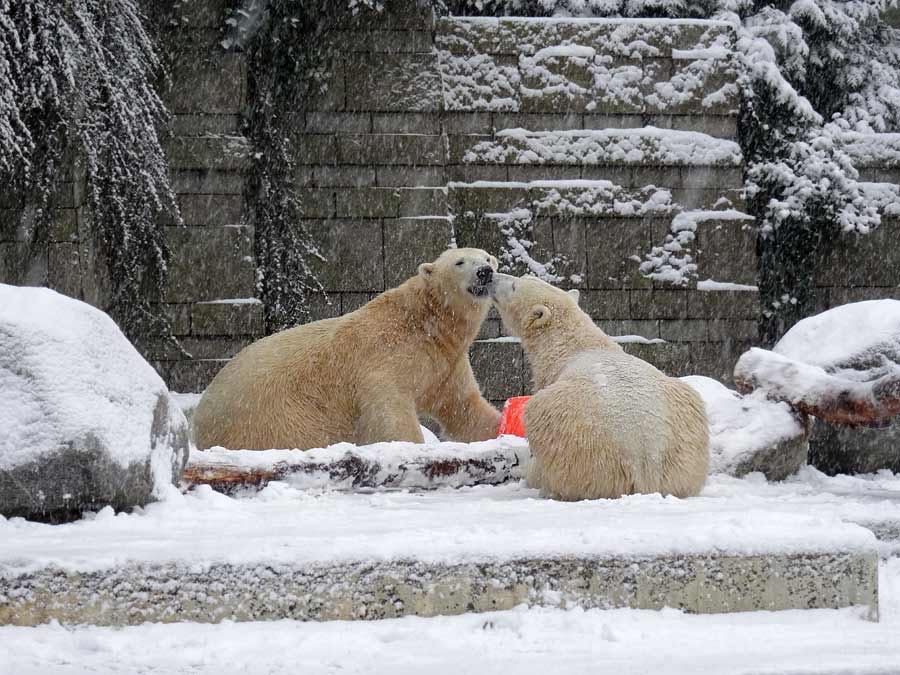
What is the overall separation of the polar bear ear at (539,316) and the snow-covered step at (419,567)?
159 centimetres

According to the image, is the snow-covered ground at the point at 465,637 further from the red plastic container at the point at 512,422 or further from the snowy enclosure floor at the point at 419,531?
the red plastic container at the point at 512,422

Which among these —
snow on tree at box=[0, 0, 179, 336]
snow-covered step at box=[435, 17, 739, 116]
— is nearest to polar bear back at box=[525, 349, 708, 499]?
snow on tree at box=[0, 0, 179, 336]

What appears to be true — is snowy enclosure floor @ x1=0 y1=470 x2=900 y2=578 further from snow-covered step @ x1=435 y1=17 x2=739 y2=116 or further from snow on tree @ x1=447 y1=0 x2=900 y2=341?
snow on tree @ x1=447 y1=0 x2=900 y2=341

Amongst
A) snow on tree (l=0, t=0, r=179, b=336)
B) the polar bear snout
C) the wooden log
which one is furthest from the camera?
snow on tree (l=0, t=0, r=179, b=336)

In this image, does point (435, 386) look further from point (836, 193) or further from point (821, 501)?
point (836, 193)

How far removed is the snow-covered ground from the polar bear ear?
1.49 metres

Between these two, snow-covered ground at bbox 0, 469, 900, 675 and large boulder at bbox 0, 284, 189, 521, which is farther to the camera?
large boulder at bbox 0, 284, 189, 521

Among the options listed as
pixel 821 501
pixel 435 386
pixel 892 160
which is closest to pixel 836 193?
pixel 892 160

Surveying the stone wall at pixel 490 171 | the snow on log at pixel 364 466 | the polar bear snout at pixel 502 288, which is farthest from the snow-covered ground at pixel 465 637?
the stone wall at pixel 490 171

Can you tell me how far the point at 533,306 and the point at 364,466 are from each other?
3.45ft

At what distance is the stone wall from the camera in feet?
24.4

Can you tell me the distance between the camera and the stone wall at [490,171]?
24.4 feet

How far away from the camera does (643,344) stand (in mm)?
8133

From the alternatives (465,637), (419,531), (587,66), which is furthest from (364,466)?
(587,66)
